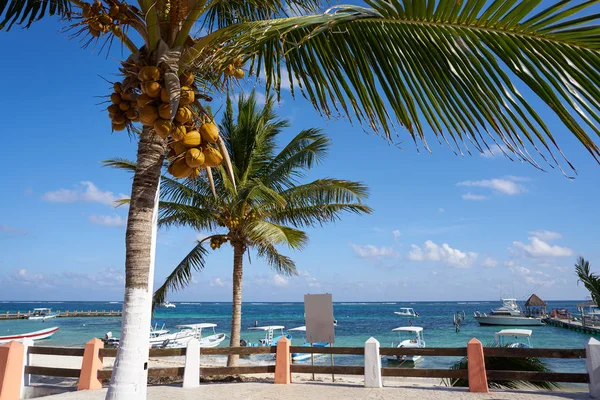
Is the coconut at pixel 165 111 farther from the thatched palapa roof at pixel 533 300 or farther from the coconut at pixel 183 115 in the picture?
the thatched palapa roof at pixel 533 300

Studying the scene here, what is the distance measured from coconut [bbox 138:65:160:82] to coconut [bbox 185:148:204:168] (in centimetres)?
54

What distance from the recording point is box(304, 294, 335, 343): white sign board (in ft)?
38.3

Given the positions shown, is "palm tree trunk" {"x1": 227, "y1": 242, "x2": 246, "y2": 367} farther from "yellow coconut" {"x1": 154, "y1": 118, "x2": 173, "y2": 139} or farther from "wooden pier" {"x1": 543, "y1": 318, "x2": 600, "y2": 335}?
"wooden pier" {"x1": 543, "y1": 318, "x2": 600, "y2": 335}

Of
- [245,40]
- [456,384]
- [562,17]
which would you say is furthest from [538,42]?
[456,384]

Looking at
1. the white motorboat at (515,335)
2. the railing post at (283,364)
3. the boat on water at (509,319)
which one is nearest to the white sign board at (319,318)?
the railing post at (283,364)

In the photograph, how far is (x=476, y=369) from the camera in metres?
9.58

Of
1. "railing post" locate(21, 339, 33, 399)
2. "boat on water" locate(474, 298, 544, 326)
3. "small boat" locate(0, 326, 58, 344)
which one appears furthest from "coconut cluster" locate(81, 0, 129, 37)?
"boat on water" locate(474, 298, 544, 326)

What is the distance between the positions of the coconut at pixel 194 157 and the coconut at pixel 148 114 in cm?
33

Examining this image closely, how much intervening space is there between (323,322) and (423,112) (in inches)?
409

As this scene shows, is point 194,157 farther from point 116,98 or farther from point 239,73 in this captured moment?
point 239,73

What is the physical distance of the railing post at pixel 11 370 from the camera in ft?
30.8

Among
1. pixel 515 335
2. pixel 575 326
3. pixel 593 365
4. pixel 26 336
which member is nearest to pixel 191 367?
pixel 593 365

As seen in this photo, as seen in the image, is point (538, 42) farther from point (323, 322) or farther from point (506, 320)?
point (506, 320)

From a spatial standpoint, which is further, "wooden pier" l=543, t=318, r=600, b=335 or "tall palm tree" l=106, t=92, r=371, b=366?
"wooden pier" l=543, t=318, r=600, b=335
